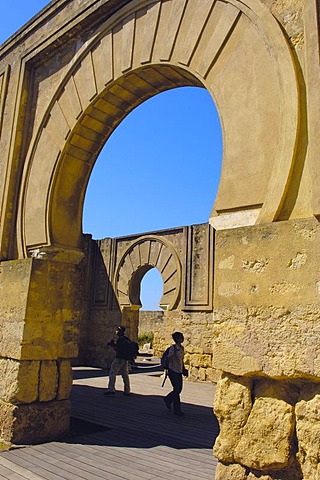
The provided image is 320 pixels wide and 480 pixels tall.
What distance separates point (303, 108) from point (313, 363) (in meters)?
1.50

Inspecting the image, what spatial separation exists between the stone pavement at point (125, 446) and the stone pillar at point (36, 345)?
0.24 m

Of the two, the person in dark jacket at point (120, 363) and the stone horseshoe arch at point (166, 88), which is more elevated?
the stone horseshoe arch at point (166, 88)

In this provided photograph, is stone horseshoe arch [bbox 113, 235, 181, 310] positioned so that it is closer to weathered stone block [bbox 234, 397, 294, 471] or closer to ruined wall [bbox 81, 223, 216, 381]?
ruined wall [bbox 81, 223, 216, 381]

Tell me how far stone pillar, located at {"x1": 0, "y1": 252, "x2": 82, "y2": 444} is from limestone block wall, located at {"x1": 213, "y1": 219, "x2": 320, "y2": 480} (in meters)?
2.43

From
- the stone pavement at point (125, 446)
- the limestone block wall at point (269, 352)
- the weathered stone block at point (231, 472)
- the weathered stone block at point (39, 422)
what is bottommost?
the stone pavement at point (125, 446)

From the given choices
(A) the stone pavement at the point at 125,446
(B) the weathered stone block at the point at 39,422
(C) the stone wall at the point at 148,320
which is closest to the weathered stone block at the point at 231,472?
(A) the stone pavement at the point at 125,446

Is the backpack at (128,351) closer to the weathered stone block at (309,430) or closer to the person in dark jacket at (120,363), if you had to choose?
the person in dark jacket at (120,363)

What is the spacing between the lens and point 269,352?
237 cm

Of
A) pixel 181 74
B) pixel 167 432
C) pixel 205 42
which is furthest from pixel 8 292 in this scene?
pixel 205 42

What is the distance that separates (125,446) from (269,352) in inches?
104

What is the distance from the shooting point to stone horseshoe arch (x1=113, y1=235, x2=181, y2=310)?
34.4 feet

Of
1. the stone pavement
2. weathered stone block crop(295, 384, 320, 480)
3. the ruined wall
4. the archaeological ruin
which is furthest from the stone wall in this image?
weathered stone block crop(295, 384, 320, 480)

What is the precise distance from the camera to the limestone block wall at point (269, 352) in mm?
2227

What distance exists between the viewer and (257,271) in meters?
2.50
